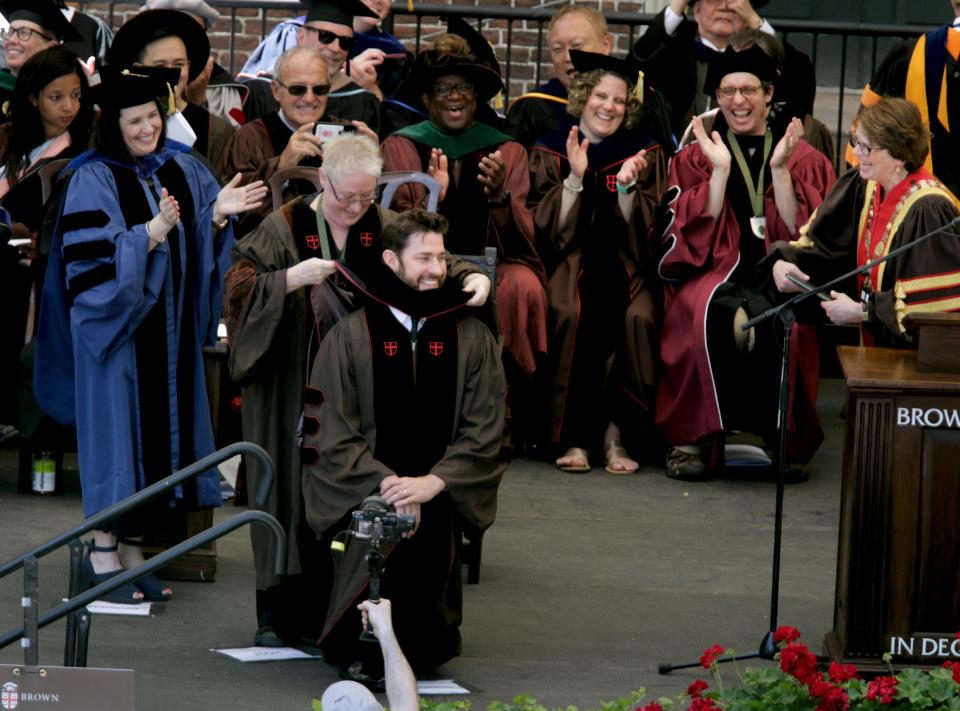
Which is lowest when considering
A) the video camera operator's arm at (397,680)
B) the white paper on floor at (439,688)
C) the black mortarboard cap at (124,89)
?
the white paper on floor at (439,688)

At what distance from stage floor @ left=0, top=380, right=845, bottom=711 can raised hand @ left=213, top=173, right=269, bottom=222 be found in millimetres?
1512

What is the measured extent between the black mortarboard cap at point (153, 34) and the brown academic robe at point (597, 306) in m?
1.86

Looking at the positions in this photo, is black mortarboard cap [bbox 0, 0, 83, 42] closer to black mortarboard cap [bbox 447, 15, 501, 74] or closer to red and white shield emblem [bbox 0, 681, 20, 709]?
black mortarboard cap [bbox 447, 15, 501, 74]

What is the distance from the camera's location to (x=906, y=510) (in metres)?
6.14

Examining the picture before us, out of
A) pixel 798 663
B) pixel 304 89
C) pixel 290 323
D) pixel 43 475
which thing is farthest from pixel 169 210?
pixel 798 663

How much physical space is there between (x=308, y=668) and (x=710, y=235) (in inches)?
147

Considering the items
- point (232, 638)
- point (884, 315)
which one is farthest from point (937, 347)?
point (232, 638)

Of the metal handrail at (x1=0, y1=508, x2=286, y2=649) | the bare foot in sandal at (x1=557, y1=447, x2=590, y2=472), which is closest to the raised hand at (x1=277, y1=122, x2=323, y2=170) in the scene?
the bare foot in sandal at (x1=557, y1=447, x2=590, y2=472)

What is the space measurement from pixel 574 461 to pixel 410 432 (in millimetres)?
3099

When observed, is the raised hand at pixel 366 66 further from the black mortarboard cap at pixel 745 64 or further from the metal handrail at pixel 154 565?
the metal handrail at pixel 154 565

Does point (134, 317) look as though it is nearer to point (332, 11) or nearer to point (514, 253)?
point (514, 253)

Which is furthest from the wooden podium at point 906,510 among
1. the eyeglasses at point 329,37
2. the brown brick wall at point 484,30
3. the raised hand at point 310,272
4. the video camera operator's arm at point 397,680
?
the brown brick wall at point 484,30

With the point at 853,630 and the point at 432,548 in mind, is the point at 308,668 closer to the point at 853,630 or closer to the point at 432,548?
the point at 432,548

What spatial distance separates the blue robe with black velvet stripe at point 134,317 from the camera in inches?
281
